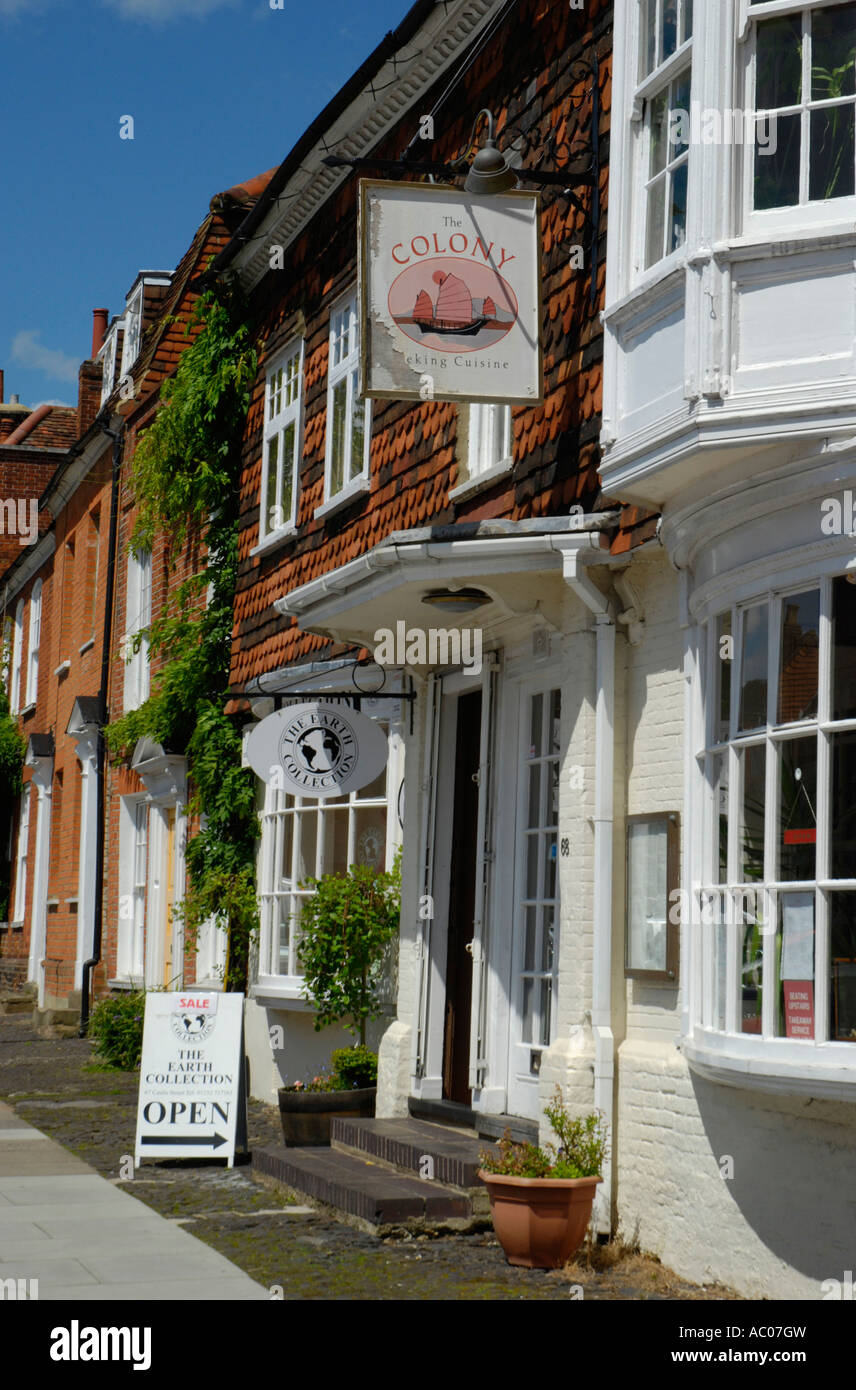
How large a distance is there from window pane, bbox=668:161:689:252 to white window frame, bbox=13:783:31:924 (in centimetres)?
2164

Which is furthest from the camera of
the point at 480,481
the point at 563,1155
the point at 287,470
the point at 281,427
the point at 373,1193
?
the point at 281,427

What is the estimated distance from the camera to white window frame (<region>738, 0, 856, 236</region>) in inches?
275

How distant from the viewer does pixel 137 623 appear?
21000 millimetres

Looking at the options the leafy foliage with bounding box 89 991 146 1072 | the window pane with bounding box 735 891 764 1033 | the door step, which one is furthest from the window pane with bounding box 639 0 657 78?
the leafy foliage with bounding box 89 991 146 1072

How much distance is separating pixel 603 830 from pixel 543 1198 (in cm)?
193

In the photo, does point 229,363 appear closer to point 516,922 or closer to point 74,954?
point 516,922

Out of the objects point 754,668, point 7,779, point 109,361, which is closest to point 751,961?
point 754,668

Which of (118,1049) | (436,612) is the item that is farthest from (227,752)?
(436,612)

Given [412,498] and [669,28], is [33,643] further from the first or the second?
[669,28]

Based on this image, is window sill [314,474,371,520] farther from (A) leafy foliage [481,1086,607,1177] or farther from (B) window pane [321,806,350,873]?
(A) leafy foliage [481,1086,607,1177]

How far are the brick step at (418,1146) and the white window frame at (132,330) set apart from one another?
1460 centimetres

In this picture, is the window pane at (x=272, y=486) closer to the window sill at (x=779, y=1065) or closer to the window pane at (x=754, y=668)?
the window pane at (x=754, y=668)

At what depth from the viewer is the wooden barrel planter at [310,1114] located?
11305mm
